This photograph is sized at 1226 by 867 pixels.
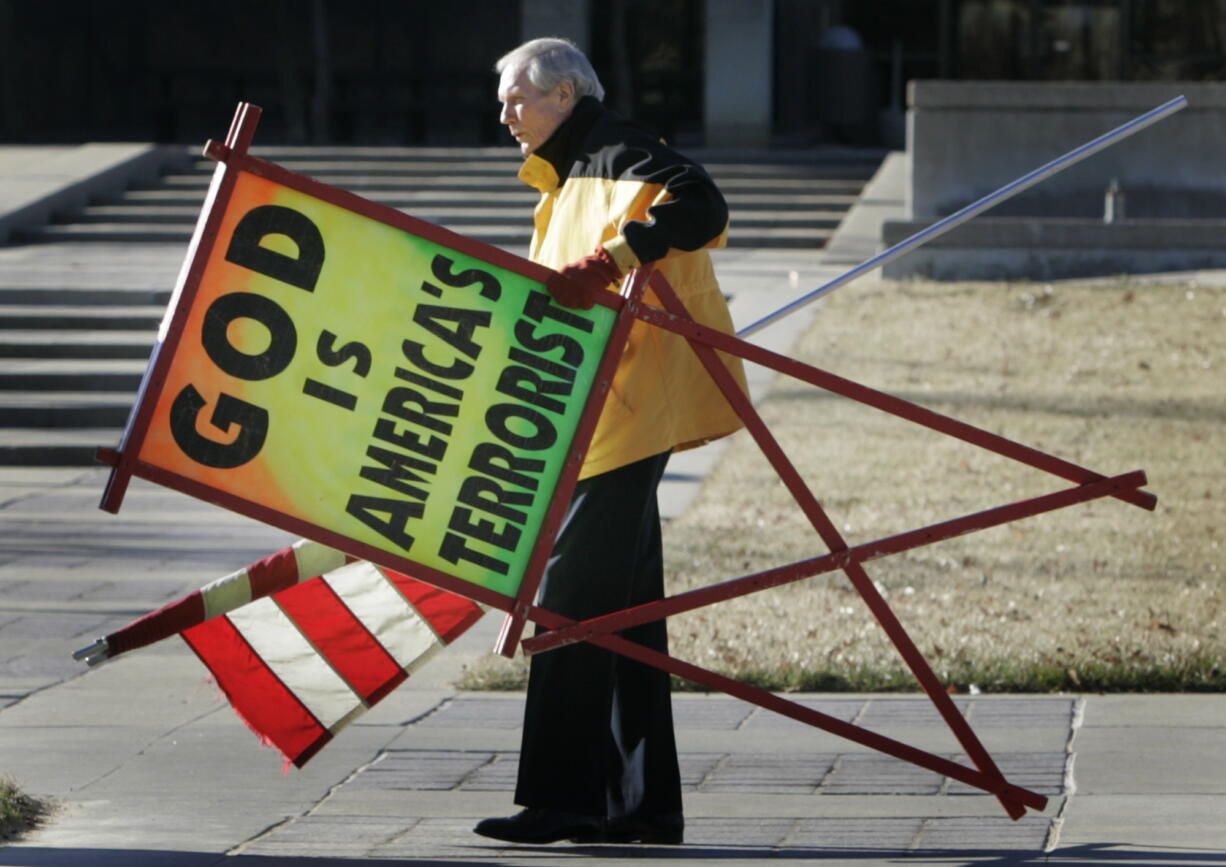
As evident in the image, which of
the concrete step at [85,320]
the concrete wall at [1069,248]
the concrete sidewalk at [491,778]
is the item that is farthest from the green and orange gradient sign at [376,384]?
the concrete wall at [1069,248]

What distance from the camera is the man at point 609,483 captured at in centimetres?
425

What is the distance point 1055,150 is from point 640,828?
14.1 meters

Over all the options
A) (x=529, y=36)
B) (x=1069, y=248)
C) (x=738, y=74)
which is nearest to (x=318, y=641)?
(x=1069, y=248)

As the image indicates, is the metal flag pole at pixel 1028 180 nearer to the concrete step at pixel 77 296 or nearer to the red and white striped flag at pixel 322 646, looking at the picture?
the red and white striped flag at pixel 322 646

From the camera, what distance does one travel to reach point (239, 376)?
3.94 metres

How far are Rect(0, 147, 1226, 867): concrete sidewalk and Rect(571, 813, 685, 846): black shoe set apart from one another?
0.04 metres

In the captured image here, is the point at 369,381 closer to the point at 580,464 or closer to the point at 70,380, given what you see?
the point at 580,464

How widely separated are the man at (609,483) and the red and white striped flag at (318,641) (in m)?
0.44

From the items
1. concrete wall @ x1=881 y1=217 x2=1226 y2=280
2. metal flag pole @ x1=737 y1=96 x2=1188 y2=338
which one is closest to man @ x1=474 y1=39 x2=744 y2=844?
metal flag pole @ x1=737 y1=96 x2=1188 y2=338

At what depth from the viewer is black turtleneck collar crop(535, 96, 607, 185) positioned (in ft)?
14.3

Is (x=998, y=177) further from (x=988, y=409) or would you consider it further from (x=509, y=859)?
(x=509, y=859)

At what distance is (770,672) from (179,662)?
193 centimetres

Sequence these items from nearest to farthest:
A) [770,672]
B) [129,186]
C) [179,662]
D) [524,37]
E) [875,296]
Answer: [770,672]
[179,662]
[875,296]
[129,186]
[524,37]

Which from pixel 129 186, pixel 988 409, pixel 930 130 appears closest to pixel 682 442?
pixel 988 409
